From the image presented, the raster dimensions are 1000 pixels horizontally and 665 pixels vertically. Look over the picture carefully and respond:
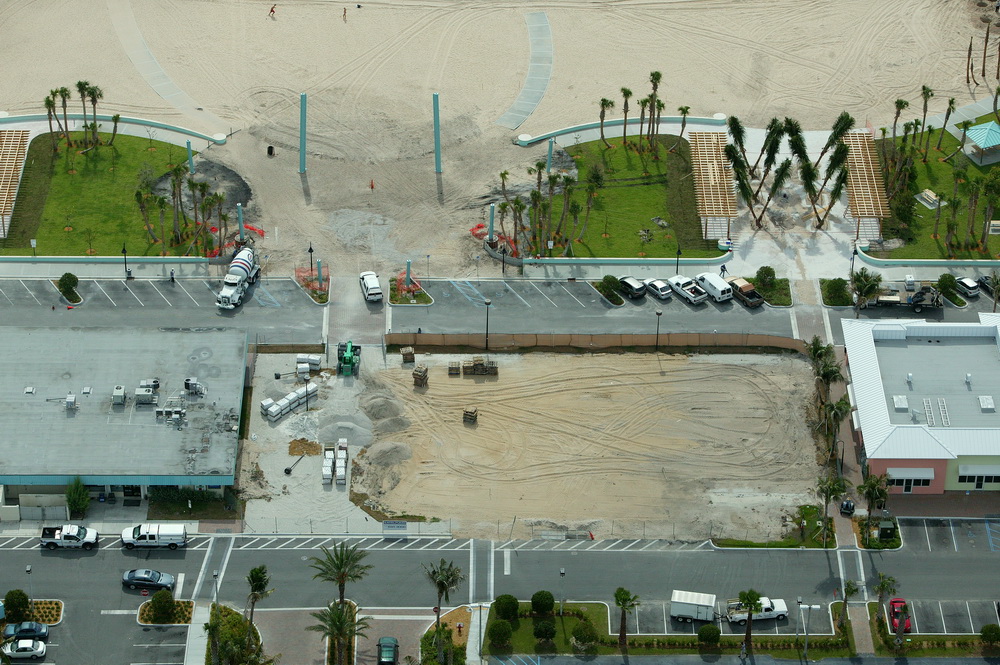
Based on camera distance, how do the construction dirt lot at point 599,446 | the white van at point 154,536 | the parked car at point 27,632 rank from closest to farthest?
the parked car at point 27,632
the white van at point 154,536
the construction dirt lot at point 599,446

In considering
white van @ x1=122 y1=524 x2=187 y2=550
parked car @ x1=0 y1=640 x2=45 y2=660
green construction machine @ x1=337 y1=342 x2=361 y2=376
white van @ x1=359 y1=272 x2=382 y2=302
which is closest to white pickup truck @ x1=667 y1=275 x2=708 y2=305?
white van @ x1=359 y1=272 x2=382 y2=302

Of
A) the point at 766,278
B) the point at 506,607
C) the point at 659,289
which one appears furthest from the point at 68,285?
the point at 766,278

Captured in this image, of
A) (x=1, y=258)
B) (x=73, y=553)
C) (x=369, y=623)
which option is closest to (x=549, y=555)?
(x=369, y=623)

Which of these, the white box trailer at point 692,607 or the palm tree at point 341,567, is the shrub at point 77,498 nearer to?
the palm tree at point 341,567

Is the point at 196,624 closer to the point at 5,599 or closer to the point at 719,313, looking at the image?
the point at 5,599

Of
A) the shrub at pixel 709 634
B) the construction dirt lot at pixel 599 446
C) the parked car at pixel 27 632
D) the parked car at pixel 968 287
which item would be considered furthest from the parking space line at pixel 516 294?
the parked car at pixel 27 632

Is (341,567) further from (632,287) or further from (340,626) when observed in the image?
(632,287)

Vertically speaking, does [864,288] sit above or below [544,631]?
above
